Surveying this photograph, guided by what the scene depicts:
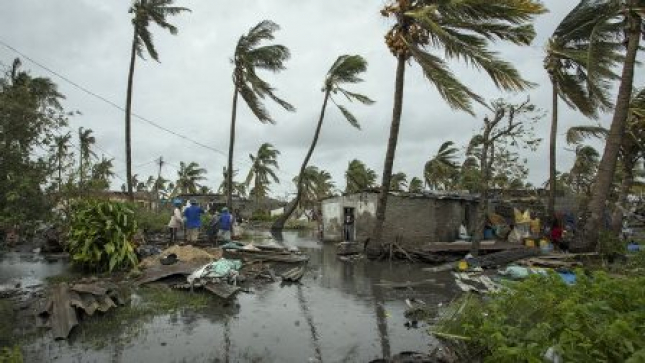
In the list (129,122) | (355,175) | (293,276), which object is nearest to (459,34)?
(293,276)

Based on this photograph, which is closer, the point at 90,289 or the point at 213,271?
the point at 90,289

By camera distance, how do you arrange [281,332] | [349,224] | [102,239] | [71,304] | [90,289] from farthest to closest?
[349,224], [102,239], [90,289], [71,304], [281,332]

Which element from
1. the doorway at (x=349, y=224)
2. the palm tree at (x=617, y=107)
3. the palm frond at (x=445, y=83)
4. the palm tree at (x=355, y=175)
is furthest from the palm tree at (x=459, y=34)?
the palm tree at (x=355, y=175)

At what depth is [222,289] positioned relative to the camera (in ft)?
30.9

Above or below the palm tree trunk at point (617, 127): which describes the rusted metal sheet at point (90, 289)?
below

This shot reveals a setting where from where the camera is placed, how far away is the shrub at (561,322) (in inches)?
134

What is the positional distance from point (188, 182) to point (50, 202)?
49.5 meters

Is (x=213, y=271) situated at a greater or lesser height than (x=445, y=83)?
lesser

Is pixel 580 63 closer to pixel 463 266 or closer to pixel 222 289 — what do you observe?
pixel 463 266

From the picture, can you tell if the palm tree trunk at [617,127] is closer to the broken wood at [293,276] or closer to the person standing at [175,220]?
the broken wood at [293,276]

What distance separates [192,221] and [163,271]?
6.01m

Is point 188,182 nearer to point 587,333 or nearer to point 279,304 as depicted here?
point 279,304

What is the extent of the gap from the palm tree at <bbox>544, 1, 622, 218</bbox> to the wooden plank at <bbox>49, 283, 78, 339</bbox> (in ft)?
41.1

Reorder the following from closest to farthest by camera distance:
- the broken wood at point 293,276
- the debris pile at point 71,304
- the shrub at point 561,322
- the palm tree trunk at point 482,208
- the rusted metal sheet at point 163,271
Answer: the shrub at point 561,322 → the debris pile at point 71,304 → the rusted metal sheet at point 163,271 → the broken wood at point 293,276 → the palm tree trunk at point 482,208
